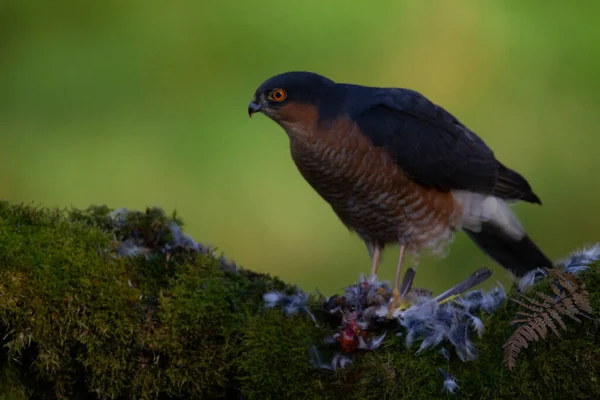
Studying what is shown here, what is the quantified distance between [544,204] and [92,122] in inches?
138

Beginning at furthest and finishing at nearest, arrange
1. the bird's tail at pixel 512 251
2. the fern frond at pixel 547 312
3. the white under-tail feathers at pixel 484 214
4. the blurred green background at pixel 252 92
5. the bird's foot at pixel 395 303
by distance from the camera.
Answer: the blurred green background at pixel 252 92 < the bird's tail at pixel 512 251 < the white under-tail feathers at pixel 484 214 < the bird's foot at pixel 395 303 < the fern frond at pixel 547 312

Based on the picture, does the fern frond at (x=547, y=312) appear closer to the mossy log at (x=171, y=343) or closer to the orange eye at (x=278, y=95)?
the mossy log at (x=171, y=343)

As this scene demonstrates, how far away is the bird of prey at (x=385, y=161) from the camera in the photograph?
4.12 meters

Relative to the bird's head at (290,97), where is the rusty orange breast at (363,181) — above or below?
below

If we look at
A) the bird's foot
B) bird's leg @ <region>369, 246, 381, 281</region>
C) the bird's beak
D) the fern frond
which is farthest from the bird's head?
the fern frond

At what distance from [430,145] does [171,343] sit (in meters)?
1.94

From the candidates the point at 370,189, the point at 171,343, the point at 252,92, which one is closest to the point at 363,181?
the point at 370,189

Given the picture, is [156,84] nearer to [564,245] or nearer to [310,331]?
[564,245]

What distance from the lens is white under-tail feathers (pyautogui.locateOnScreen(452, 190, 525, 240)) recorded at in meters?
4.47

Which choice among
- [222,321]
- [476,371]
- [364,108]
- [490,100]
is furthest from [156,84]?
[476,371]

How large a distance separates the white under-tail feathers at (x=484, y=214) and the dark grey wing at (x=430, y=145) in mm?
40

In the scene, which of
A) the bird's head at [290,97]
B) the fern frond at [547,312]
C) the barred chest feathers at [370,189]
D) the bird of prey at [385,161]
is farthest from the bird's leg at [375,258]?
the fern frond at [547,312]

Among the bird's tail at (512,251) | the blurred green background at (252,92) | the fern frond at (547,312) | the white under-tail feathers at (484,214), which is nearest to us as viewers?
the fern frond at (547,312)

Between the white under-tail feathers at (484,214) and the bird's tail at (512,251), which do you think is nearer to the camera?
the white under-tail feathers at (484,214)
